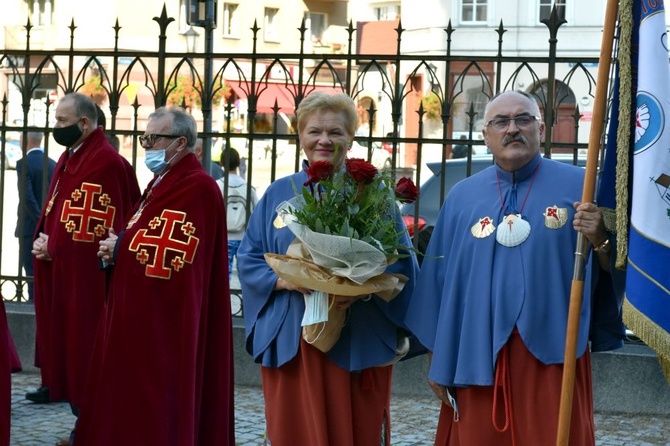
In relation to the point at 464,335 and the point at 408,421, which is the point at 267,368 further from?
the point at 408,421

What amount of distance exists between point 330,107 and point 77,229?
239 cm

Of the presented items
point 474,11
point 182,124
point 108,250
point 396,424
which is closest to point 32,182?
point 396,424

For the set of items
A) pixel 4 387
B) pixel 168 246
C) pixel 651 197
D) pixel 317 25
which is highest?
pixel 317 25

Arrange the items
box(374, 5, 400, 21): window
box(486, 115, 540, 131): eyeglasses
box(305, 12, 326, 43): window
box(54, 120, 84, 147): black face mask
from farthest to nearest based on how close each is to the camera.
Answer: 1. box(305, 12, 326, 43): window
2. box(374, 5, 400, 21): window
3. box(54, 120, 84, 147): black face mask
4. box(486, 115, 540, 131): eyeglasses

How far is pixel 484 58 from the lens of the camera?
25.7 feet

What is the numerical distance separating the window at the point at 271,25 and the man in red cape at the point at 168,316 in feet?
114

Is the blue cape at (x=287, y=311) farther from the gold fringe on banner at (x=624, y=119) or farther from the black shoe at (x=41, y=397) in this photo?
the black shoe at (x=41, y=397)

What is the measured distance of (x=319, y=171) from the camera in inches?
191

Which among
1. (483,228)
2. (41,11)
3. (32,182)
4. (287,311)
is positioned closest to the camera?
(483,228)

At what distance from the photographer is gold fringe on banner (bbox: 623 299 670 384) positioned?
4375 mm

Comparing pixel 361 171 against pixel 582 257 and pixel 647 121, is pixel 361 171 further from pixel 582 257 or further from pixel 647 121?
pixel 647 121

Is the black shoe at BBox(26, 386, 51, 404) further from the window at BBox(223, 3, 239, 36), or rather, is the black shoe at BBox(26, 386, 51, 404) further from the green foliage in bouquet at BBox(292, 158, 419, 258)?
the window at BBox(223, 3, 239, 36)

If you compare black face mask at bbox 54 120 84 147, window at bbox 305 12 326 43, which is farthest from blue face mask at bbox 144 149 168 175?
window at bbox 305 12 326 43

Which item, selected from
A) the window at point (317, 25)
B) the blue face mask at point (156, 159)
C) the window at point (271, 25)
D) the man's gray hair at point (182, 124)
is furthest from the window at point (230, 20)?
the blue face mask at point (156, 159)
